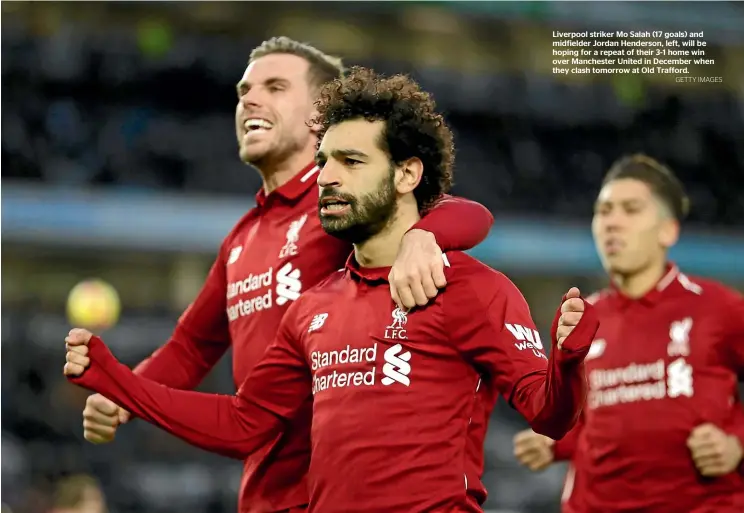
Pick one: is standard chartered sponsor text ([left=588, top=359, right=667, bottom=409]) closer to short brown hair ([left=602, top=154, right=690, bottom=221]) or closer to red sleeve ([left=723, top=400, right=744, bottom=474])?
red sleeve ([left=723, top=400, right=744, bottom=474])

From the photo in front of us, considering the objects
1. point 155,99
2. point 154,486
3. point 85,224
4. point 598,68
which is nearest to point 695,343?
point 598,68

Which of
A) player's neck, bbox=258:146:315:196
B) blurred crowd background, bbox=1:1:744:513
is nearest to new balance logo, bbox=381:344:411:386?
player's neck, bbox=258:146:315:196

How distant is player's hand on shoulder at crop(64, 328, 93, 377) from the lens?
3.37 metres

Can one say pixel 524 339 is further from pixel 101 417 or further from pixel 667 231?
pixel 667 231

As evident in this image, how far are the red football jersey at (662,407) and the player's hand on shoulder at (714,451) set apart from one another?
93 mm

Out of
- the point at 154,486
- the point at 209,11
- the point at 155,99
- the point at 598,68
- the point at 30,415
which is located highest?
the point at 209,11

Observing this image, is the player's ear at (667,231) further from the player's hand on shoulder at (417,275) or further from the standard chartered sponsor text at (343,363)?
the standard chartered sponsor text at (343,363)

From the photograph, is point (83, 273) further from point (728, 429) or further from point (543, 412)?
point (543, 412)

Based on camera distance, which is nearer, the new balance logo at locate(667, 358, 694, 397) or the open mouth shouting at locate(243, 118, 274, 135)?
the open mouth shouting at locate(243, 118, 274, 135)

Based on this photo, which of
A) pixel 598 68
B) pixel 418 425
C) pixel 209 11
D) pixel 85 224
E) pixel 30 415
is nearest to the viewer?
pixel 418 425

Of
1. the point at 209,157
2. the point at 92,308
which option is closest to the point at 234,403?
the point at 92,308

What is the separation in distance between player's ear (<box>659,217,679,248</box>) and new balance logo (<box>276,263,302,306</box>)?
224cm

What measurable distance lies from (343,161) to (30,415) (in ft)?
30.5

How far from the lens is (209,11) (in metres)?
16.2
